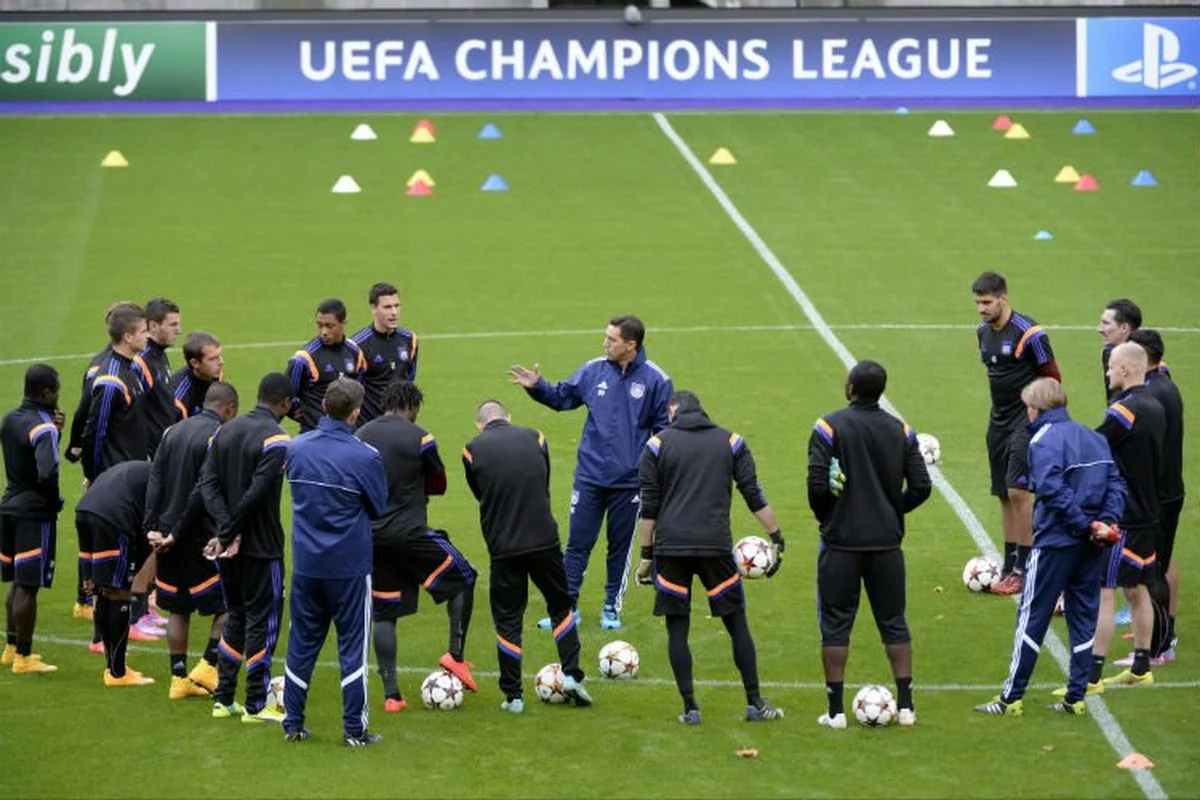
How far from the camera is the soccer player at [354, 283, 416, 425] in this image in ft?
52.6

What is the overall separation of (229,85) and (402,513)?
25.1 meters

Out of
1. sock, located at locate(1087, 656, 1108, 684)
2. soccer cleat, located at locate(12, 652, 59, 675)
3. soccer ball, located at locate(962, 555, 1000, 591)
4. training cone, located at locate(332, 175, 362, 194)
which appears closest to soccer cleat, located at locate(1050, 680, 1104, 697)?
sock, located at locate(1087, 656, 1108, 684)

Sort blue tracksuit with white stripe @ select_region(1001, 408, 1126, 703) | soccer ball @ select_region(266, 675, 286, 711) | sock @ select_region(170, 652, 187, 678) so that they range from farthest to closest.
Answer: sock @ select_region(170, 652, 187, 678) → soccer ball @ select_region(266, 675, 286, 711) → blue tracksuit with white stripe @ select_region(1001, 408, 1126, 703)

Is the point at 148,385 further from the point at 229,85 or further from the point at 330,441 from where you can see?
the point at 229,85

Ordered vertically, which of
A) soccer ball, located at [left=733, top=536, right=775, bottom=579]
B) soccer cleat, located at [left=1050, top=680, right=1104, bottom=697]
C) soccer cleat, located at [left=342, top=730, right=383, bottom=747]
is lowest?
soccer cleat, located at [left=342, top=730, right=383, bottom=747]

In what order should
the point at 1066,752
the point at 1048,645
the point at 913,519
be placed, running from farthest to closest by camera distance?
1. the point at 913,519
2. the point at 1048,645
3. the point at 1066,752

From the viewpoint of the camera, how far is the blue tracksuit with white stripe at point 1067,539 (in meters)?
12.6

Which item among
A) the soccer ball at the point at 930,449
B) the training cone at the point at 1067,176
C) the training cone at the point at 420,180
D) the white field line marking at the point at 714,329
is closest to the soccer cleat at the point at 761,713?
the soccer ball at the point at 930,449

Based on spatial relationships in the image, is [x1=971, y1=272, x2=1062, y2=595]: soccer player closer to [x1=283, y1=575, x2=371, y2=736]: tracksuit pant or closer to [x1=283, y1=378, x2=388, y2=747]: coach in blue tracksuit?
[x1=283, y1=378, x2=388, y2=747]: coach in blue tracksuit

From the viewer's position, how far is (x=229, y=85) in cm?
3694

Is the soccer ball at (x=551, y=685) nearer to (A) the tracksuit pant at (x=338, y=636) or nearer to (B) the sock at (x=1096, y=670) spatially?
(A) the tracksuit pant at (x=338, y=636)

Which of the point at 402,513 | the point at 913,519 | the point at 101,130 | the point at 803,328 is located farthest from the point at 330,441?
the point at 101,130

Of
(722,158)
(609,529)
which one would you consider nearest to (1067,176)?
(722,158)

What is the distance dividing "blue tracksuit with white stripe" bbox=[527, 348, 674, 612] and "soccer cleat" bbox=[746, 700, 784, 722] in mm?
2371
